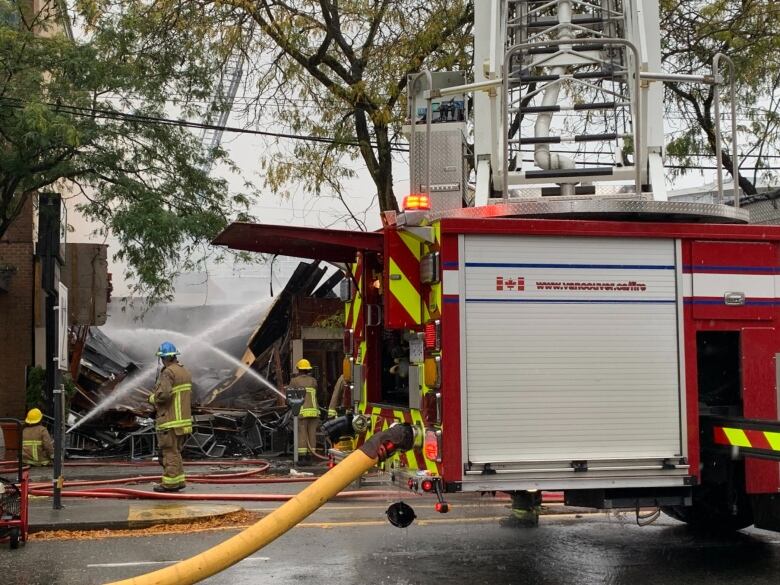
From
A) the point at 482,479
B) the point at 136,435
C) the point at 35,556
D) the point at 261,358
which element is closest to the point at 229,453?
the point at 136,435

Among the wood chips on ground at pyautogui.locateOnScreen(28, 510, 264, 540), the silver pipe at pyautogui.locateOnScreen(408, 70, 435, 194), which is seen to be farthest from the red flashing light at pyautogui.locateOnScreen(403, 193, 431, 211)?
the wood chips on ground at pyautogui.locateOnScreen(28, 510, 264, 540)

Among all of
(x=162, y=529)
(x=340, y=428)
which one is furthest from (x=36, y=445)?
(x=340, y=428)

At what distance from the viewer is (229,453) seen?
15773mm

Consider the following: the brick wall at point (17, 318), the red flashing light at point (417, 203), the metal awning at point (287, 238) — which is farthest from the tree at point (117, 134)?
the red flashing light at point (417, 203)

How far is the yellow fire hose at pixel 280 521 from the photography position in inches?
215

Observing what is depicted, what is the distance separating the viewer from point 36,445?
14.5 m

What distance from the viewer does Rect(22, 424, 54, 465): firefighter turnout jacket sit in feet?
47.5

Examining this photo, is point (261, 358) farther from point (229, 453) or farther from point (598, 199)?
point (598, 199)

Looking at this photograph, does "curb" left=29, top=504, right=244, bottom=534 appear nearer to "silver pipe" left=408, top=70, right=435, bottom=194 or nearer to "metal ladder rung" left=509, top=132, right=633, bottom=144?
"silver pipe" left=408, top=70, right=435, bottom=194

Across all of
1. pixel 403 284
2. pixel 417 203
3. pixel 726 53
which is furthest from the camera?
pixel 726 53

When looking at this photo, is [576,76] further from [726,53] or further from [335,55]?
[335,55]

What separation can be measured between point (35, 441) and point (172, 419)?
4.56 meters

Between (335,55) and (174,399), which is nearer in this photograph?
(174,399)

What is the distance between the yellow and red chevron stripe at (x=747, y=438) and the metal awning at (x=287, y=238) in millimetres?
Result: 2441
